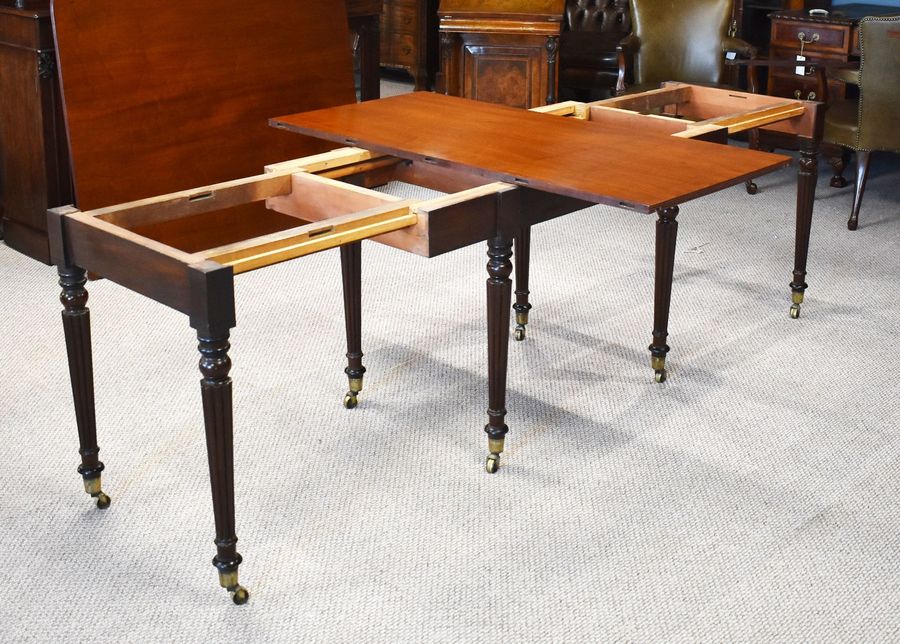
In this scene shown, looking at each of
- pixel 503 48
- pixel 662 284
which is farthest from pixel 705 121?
pixel 503 48

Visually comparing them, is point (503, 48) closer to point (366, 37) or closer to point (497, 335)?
point (366, 37)

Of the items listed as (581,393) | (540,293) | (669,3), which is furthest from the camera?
(669,3)

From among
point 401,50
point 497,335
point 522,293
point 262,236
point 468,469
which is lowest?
point 468,469

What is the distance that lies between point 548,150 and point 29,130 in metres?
2.36

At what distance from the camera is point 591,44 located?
6652 millimetres

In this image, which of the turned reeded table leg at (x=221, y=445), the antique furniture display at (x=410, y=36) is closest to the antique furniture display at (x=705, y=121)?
the turned reeded table leg at (x=221, y=445)

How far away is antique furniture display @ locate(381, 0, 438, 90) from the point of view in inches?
303

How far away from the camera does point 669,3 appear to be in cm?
555

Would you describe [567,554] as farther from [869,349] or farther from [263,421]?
[869,349]

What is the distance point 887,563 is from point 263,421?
164 centimetres

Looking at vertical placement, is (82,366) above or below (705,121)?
below

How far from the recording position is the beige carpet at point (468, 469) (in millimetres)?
2365

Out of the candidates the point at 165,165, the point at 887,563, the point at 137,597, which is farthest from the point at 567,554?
the point at 165,165

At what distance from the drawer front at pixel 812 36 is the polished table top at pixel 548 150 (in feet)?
9.46
